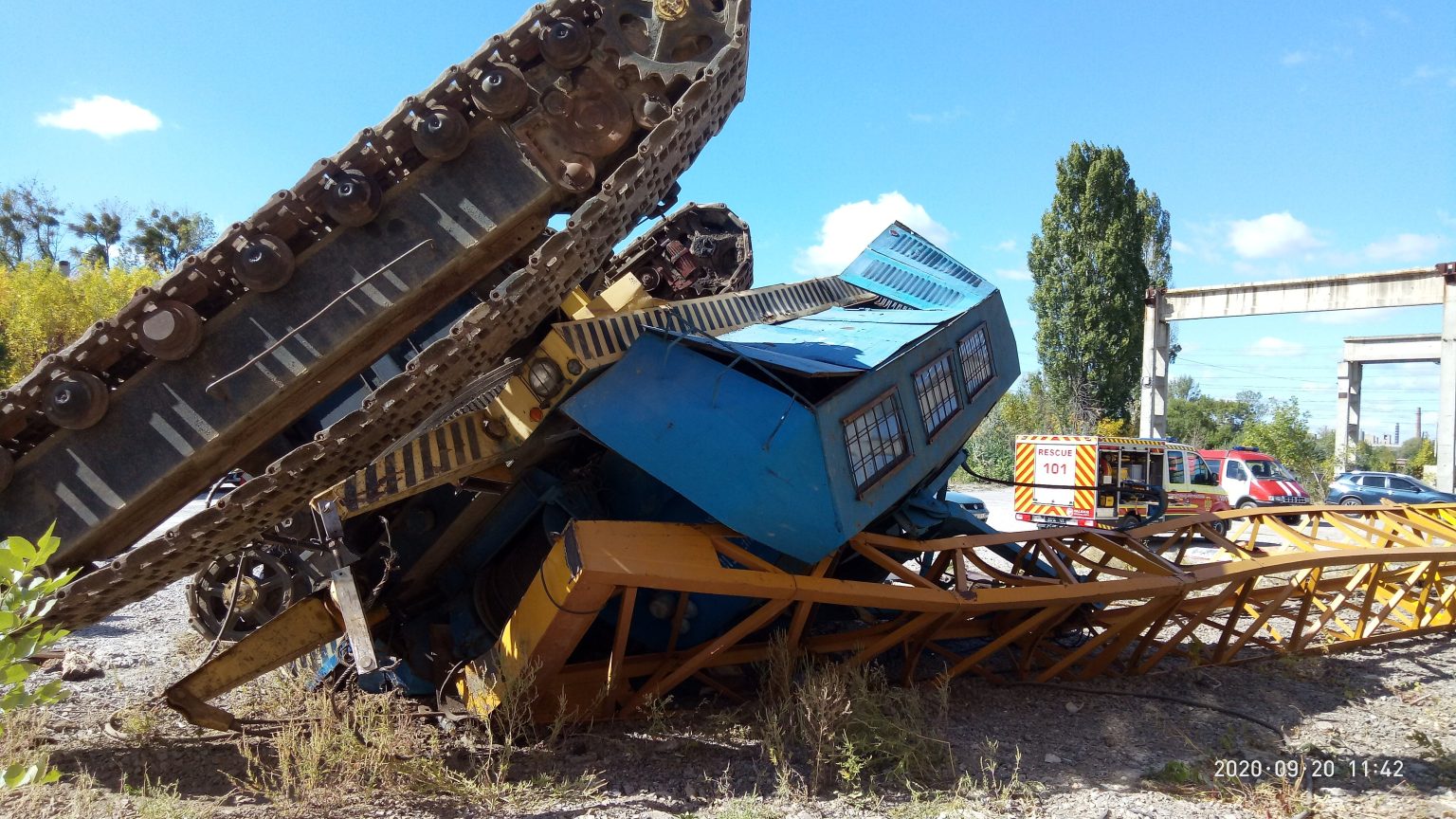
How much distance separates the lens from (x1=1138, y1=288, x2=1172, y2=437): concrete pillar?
2619 centimetres

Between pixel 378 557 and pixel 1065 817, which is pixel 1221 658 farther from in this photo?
pixel 378 557

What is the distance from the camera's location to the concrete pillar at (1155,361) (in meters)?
26.2

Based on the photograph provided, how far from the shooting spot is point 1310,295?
76.3 feet

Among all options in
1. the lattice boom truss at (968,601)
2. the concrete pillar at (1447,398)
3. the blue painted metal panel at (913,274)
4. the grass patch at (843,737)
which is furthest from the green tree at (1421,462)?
the grass patch at (843,737)

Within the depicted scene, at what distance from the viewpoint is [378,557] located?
5.27m

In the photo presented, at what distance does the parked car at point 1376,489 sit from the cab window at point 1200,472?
794 cm

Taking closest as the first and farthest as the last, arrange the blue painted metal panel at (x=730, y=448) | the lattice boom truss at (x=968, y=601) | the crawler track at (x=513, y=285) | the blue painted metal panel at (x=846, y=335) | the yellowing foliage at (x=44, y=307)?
the crawler track at (x=513, y=285), the lattice boom truss at (x=968, y=601), the blue painted metal panel at (x=730, y=448), the blue painted metal panel at (x=846, y=335), the yellowing foliage at (x=44, y=307)

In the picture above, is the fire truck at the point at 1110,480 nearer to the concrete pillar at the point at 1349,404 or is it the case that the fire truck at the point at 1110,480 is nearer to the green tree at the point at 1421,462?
the concrete pillar at the point at 1349,404

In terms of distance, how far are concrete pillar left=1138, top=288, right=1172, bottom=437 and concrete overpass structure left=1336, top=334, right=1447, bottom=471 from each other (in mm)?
14833

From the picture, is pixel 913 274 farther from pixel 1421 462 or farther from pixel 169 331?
pixel 1421 462

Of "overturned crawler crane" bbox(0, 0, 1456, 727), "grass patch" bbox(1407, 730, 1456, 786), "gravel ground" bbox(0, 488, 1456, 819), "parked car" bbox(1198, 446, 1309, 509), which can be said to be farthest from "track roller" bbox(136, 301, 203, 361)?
"parked car" bbox(1198, 446, 1309, 509)

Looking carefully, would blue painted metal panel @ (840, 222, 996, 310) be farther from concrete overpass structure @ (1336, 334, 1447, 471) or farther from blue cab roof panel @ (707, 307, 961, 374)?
concrete overpass structure @ (1336, 334, 1447, 471)

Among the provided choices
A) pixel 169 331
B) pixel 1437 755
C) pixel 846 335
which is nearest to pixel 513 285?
pixel 169 331

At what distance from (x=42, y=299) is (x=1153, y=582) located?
28994 millimetres
